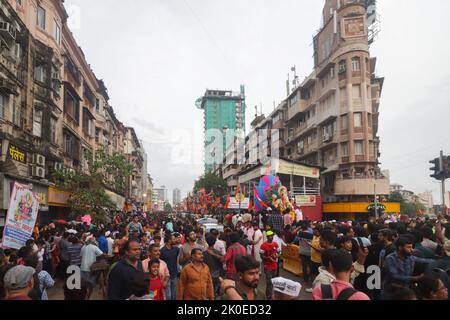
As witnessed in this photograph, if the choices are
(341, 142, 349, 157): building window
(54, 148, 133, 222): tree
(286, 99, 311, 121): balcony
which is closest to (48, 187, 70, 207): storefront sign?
(54, 148, 133, 222): tree

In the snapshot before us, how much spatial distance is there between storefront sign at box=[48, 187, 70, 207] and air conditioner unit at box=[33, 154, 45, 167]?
4.84 ft

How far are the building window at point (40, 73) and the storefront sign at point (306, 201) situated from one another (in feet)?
66.3

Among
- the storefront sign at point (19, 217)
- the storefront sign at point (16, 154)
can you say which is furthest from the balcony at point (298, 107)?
the storefront sign at point (19, 217)

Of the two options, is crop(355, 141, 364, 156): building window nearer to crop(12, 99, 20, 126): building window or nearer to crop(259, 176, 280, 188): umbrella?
crop(259, 176, 280, 188): umbrella

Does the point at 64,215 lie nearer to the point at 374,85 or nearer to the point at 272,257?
the point at 272,257

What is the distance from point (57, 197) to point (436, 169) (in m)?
20.0

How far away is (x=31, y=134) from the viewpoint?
62.7 feet

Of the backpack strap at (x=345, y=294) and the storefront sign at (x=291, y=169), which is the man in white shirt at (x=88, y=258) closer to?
the backpack strap at (x=345, y=294)

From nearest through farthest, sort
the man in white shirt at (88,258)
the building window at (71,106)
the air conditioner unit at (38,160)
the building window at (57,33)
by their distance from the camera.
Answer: the man in white shirt at (88,258) < the air conditioner unit at (38,160) < the building window at (57,33) < the building window at (71,106)

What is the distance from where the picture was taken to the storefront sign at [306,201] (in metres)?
31.3

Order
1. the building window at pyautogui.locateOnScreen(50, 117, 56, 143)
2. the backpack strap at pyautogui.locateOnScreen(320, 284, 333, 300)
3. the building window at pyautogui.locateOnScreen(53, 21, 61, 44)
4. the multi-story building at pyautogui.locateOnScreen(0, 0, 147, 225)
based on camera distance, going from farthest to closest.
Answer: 1. the building window at pyautogui.locateOnScreen(53, 21, 61, 44)
2. the building window at pyautogui.locateOnScreen(50, 117, 56, 143)
3. the multi-story building at pyautogui.locateOnScreen(0, 0, 147, 225)
4. the backpack strap at pyautogui.locateOnScreen(320, 284, 333, 300)

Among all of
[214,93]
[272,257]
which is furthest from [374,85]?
[214,93]

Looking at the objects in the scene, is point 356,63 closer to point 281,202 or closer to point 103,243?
point 281,202

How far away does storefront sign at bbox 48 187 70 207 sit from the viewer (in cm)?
2048
